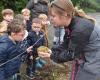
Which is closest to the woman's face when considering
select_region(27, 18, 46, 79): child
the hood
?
the hood

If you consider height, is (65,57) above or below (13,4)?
above

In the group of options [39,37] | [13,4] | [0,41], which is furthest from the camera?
[13,4]

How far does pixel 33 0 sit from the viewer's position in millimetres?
9469

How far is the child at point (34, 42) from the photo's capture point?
282 inches

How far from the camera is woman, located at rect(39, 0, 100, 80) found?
4.21 metres

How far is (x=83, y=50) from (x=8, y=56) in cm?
130

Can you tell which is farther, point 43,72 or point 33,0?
point 33,0

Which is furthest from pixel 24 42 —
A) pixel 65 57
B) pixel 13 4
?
pixel 13 4

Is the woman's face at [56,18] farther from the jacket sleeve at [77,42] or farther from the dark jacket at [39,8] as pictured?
the dark jacket at [39,8]

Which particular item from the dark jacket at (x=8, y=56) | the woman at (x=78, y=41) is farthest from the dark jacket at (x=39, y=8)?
the woman at (x=78, y=41)

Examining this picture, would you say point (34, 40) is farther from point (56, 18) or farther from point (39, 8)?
point (56, 18)

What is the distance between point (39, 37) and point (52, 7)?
10.0 ft

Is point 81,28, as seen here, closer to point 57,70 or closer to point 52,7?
point 52,7

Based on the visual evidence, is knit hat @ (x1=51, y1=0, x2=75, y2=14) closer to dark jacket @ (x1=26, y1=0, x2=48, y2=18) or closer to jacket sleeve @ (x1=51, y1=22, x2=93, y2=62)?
jacket sleeve @ (x1=51, y1=22, x2=93, y2=62)
